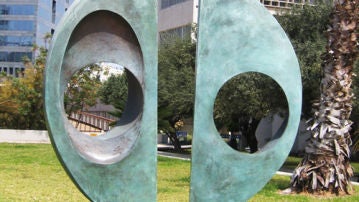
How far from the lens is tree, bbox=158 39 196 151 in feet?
74.5

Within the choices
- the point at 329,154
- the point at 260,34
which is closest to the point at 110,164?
the point at 260,34

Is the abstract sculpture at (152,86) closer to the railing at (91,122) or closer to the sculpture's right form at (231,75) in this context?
the sculpture's right form at (231,75)

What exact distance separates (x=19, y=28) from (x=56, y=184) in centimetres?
4652

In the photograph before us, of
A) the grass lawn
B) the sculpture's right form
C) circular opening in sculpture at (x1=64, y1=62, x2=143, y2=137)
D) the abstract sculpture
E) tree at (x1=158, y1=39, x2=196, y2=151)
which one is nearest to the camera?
the abstract sculpture

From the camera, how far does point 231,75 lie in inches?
293

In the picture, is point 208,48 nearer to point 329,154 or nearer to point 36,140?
point 329,154

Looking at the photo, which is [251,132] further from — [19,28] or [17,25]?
[17,25]

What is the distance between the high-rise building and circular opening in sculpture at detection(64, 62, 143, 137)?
8681 millimetres

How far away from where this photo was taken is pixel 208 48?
24.2ft

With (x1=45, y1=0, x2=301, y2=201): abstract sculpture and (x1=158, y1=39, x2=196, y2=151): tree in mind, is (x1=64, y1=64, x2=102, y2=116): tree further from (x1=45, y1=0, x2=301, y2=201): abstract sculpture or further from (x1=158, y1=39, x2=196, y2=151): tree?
(x1=45, y1=0, x2=301, y2=201): abstract sculpture

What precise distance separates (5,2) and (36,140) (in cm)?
3096

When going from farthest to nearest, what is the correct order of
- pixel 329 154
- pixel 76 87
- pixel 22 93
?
pixel 76 87
pixel 22 93
pixel 329 154

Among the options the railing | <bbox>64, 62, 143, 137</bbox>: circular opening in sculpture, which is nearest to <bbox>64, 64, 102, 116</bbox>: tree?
<bbox>64, 62, 143, 137</bbox>: circular opening in sculpture

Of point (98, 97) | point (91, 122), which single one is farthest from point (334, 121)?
point (91, 122)
